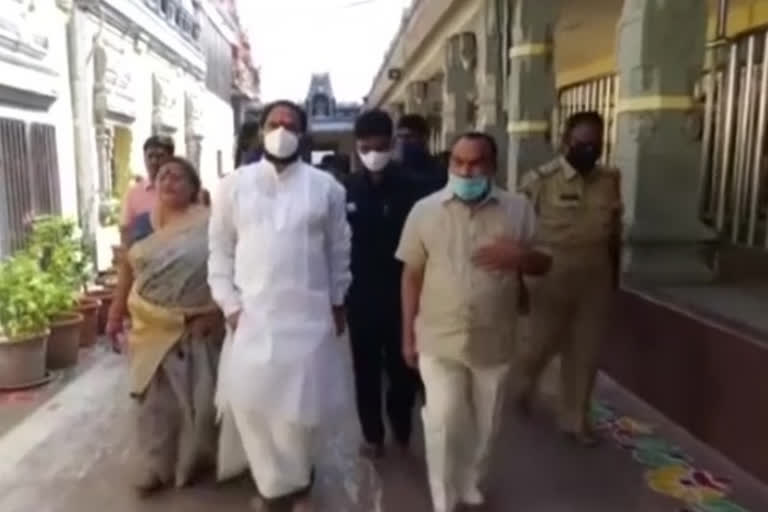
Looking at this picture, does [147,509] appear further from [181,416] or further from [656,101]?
[656,101]

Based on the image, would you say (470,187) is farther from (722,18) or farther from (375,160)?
(722,18)

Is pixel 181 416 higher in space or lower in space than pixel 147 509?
higher

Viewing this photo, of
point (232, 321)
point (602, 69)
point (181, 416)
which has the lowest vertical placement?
point (181, 416)

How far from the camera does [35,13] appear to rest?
286 inches

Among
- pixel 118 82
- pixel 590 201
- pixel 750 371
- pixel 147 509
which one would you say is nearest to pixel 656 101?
pixel 590 201

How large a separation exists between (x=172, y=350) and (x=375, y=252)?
3.36 feet

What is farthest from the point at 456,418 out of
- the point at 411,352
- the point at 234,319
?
the point at 234,319

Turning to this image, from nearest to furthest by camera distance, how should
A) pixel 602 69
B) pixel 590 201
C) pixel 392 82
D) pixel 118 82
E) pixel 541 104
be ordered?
pixel 590 201 → pixel 541 104 → pixel 118 82 → pixel 602 69 → pixel 392 82

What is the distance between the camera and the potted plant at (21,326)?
A: 508cm

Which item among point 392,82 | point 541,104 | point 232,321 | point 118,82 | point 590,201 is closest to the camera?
point 232,321

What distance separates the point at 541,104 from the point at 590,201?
3.51 m

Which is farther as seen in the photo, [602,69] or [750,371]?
[602,69]

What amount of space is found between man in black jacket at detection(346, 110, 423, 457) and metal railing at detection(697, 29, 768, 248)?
15.5 ft

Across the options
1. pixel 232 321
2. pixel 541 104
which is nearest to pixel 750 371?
pixel 232 321
